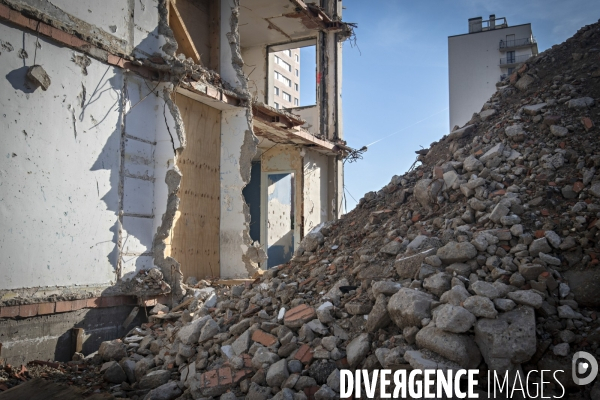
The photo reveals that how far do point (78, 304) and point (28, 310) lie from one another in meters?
0.61

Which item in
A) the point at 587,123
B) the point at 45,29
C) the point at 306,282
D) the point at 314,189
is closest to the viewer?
the point at 587,123

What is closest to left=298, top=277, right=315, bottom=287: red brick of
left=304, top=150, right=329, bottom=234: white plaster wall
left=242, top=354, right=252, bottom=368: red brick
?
left=242, top=354, right=252, bottom=368: red brick

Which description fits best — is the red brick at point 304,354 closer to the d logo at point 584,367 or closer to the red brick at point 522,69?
the d logo at point 584,367

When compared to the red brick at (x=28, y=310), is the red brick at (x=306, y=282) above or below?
above

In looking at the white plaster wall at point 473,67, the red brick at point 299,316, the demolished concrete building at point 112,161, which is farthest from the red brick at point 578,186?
the white plaster wall at point 473,67

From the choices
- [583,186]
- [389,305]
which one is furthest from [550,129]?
[389,305]

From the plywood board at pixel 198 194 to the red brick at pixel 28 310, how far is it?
8.69 ft

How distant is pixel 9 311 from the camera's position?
5.04 m

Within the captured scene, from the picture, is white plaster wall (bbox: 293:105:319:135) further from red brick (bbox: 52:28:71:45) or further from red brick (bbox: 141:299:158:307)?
red brick (bbox: 52:28:71:45)

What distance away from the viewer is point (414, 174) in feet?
19.5

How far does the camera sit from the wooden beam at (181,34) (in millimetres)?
7789

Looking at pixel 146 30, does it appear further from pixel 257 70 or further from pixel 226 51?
pixel 257 70

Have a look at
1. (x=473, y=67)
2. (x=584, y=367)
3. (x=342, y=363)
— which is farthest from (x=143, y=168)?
(x=473, y=67)

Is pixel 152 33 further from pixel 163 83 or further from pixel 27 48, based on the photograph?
pixel 27 48
